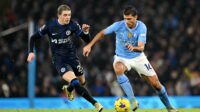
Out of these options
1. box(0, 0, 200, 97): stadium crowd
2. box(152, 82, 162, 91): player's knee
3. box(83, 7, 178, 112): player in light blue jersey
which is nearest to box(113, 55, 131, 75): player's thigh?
box(83, 7, 178, 112): player in light blue jersey

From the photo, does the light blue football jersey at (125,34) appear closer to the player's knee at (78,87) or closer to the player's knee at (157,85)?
the player's knee at (157,85)

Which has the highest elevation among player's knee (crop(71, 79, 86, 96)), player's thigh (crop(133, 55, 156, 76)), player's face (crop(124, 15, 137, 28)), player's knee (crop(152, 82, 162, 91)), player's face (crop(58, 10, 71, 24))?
player's face (crop(58, 10, 71, 24))

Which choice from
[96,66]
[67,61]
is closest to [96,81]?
[96,66]

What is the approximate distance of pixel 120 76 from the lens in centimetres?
1421

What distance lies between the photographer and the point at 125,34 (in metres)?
14.3

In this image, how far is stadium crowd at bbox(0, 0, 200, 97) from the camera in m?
22.3

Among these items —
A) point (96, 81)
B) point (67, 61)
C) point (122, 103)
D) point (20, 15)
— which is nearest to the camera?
point (122, 103)

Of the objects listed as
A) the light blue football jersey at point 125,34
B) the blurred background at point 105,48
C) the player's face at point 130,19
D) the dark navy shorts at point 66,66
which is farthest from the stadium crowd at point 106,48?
the player's face at point 130,19

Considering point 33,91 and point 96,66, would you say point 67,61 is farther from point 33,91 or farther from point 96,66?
point 96,66

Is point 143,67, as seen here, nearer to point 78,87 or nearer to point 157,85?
point 157,85

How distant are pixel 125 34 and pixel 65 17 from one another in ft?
4.22

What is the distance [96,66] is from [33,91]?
3265mm

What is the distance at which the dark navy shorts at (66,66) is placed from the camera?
14.4 metres

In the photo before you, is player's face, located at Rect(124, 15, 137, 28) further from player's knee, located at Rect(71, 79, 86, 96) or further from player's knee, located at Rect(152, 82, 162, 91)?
player's knee, located at Rect(71, 79, 86, 96)
